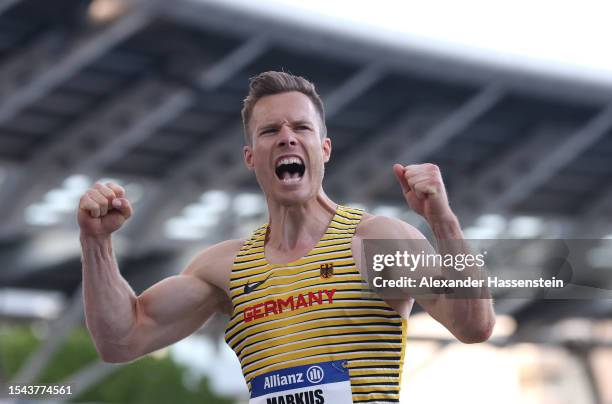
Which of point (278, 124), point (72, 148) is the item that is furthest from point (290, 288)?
point (72, 148)

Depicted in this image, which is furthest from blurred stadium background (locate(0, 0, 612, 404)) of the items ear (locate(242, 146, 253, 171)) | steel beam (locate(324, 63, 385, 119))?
ear (locate(242, 146, 253, 171))

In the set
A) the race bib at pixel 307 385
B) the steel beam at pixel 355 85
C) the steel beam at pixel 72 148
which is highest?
the steel beam at pixel 355 85

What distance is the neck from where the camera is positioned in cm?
306

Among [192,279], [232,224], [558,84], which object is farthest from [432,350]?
[192,279]

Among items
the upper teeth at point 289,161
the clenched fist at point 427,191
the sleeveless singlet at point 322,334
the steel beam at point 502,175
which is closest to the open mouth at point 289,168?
the upper teeth at point 289,161

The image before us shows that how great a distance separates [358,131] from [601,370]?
61.1 feet

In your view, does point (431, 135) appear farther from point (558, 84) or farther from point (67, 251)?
point (67, 251)

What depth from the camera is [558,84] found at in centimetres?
1989

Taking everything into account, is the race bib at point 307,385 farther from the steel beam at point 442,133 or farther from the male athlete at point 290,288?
the steel beam at point 442,133

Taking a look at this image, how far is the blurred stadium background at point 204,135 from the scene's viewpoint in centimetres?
1686

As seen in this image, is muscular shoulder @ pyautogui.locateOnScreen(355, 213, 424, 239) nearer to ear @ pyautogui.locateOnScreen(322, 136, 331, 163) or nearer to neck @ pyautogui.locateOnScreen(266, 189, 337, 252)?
neck @ pyautogui.locateOnScreen(266, 189, 337, 252)

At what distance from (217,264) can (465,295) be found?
3.06ft

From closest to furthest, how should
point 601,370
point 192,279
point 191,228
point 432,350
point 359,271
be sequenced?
point 359,271
point 192,279
point 191,228
point 432,350
point 601,370

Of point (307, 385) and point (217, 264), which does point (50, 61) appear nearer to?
point (217, 264)
